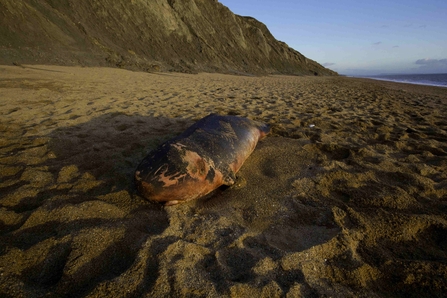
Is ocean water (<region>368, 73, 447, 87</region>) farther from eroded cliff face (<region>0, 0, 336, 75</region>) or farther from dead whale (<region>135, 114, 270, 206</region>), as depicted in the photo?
dead whale (<region>135, 114, 270, 206</region>)

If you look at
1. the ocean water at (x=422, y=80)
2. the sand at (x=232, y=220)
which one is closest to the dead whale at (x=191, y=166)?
the sand at (x=232, y=220)

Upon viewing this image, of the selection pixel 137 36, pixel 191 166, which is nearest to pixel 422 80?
pixel 137 36

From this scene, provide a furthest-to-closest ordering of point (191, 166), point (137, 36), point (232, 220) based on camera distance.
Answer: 1. point (137, 36)
2. point (191, 166)
3. point (232, 220)

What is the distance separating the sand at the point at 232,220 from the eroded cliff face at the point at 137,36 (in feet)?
28.5

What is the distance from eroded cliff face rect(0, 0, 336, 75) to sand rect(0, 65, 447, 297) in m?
8.68

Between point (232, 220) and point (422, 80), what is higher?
point (232, 220)

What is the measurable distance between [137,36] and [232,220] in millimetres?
17482

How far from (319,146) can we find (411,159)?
3.79 ft

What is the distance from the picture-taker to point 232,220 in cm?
217

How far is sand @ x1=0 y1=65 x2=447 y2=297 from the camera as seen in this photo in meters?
1.56

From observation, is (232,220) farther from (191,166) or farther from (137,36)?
(137,36)

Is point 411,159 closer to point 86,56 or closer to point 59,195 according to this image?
point 59,195

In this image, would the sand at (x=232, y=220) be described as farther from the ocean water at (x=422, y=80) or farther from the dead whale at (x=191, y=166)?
the ocean water at (x=422, y=80)

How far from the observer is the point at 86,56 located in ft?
38.4
